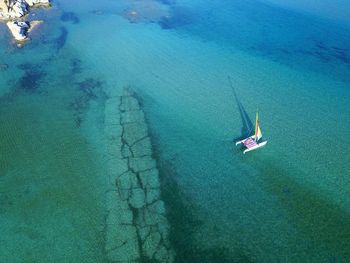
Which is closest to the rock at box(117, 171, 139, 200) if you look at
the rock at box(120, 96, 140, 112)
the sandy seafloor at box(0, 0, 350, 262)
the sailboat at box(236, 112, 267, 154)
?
the sandy seafloor at box(0, 0, 350, 262)

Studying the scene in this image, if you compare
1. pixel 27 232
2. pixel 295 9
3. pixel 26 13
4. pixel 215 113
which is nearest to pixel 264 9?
pixel 295 9

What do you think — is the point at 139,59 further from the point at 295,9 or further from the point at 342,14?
the point at 342,14

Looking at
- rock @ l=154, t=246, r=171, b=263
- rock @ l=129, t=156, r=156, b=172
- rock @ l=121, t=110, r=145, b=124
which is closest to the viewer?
rock @ l=154, t=246, r=171, b=263

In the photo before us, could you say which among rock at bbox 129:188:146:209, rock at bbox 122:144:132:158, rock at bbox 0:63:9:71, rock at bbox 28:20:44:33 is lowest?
rock at bbox 0:63:9:71

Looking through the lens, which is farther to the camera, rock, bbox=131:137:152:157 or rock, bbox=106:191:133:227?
rock, bbox=131:137:152:157

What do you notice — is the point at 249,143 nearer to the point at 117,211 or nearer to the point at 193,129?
the point at 193,129

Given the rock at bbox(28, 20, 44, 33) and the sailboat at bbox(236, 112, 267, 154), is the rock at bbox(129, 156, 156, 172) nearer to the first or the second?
the sailboat at bbox(236, 112, 267, 154)
